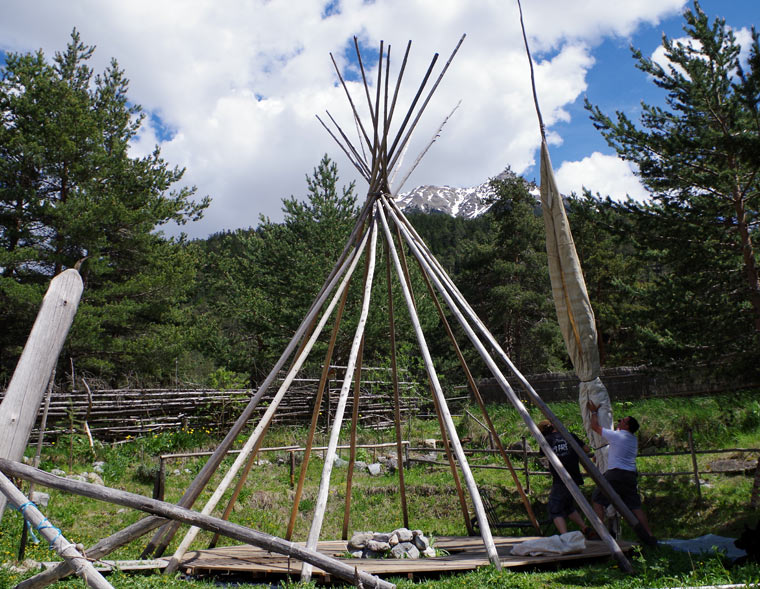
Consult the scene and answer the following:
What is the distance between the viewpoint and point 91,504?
22.9 feet

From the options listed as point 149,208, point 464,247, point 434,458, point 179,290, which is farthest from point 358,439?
point 464,247

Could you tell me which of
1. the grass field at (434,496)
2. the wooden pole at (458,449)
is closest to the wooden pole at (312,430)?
the wooden pole at (458,449)

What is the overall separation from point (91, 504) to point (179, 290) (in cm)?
654

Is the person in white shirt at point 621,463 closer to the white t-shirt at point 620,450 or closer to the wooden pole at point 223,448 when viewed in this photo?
the white t-shirt at point 620,450

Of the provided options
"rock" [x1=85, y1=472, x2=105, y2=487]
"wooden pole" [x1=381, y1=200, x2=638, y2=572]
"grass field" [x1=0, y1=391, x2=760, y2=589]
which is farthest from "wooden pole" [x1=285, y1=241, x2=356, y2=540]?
"rock" [x1=85, y1=472, x2=105, y2=487]

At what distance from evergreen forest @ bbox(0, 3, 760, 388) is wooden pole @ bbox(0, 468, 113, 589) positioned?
6550 mm

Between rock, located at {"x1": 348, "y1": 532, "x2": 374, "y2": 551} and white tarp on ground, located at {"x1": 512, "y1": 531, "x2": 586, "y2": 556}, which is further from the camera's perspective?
rock, located at {"x1": 348, "y1": 532, "x2": 374, "y2": 551}

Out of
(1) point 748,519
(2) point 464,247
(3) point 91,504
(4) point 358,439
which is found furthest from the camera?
(2) point 464,247

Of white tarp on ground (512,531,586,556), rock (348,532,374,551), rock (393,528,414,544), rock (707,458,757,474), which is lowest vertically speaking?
rock (348,532,374,551)

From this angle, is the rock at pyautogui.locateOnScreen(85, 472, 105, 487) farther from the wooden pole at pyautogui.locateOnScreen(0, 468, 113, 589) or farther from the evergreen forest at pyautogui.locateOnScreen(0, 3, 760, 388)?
the wooden pole at pyautogui.locateOnScreen(0, 468, 113, 589)

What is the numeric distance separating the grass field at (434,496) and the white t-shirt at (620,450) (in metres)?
0.64

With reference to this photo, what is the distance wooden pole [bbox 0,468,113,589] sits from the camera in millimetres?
2590

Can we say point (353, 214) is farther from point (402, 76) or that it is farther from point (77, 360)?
point (402, 76)

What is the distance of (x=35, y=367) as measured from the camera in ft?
10.0
